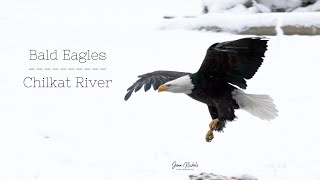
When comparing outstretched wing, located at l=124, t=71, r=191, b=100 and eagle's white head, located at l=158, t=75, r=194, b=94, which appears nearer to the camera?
eagle's white head, located at l=158, t=75, r=194, b=94

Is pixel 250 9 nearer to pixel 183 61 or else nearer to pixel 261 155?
pixel 183 61

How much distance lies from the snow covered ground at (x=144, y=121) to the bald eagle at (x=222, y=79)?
0.69m

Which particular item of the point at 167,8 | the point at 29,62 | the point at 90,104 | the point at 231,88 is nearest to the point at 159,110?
the point at 90,104

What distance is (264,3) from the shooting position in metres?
12.0

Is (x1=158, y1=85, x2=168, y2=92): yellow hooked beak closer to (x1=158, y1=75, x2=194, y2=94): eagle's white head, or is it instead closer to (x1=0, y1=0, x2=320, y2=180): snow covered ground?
(x1=158, y1=75, x2=194, y2=94): eagle's white head

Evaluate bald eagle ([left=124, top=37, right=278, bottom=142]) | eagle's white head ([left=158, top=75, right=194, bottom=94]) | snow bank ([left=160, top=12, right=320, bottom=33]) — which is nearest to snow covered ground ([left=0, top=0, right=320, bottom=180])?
snow bank ([left=160, top=12, right=320, bottom=33])

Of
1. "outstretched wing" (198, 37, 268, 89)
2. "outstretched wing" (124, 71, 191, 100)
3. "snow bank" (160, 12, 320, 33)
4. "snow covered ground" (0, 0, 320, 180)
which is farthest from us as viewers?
"snow bank" (160, 12, 320, 33)

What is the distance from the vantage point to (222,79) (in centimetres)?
467

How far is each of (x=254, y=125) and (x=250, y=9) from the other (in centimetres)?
588

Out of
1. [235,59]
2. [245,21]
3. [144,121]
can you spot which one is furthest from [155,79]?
[245,21]

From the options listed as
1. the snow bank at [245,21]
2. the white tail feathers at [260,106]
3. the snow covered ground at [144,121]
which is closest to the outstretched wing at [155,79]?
the white tail feathers at [260,106]

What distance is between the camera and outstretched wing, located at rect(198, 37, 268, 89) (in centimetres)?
438

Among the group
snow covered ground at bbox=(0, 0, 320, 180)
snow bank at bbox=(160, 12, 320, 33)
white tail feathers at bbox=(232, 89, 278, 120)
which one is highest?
snow bank at bbox=(160, 12, 320, 33)

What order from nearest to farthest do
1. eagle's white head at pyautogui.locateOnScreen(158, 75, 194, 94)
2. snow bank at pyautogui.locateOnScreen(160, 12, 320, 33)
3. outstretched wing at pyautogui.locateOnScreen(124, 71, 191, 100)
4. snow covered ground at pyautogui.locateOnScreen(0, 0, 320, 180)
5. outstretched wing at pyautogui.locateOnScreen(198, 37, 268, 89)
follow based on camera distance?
1. outstretched wing at pyautogui.locateOnScreen(198, 37, 268, 89)
2. eagle's white head at pyautogui.locateOnScreen(158, 75, 194, 94)
3. outstretched wing at pyautogui.locateOnScreen(124, 71, 191, 100)
4. snow covered ground at pyautogui.locateOnScreen(0, 0, 320, 180)
5. snow bank at pyautogui.locateOnScreen(160, 12, 320, 33)
